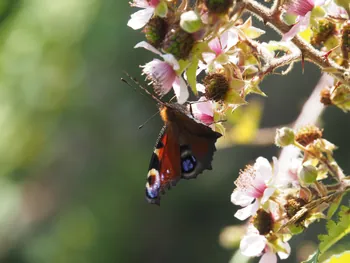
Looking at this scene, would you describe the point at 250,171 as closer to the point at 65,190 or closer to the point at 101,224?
the point at 101,224

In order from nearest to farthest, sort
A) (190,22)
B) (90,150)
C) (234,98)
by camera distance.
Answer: (190,22) < (234,98) < (90,150)

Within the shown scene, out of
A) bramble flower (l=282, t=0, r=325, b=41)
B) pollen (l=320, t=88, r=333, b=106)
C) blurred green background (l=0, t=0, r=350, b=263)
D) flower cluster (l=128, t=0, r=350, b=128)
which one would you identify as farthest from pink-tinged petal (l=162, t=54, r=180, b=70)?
blurred green background (l=0, t=0, r=350, b=263)

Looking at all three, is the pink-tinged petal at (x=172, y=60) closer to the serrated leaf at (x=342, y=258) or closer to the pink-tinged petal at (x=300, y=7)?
the pink-tinged petal at (x=300, y=7)

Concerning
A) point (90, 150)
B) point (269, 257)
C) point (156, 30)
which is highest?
point (156, 30)

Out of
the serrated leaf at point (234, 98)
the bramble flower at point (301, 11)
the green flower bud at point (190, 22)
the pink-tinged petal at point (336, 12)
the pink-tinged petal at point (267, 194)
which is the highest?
the bramble flower at point (301, 11)

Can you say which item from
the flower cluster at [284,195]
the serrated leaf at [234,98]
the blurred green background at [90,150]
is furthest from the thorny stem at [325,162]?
the blurred green background at [90,150]

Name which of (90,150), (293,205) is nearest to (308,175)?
(293,205)

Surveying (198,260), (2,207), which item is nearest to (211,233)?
(198,260)

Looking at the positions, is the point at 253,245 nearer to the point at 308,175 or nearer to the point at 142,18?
the point at 308,175
